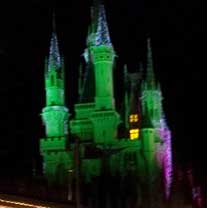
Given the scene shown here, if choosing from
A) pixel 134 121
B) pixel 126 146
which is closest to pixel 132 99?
pixel 134 121

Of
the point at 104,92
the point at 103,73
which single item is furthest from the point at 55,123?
the point at 103,73

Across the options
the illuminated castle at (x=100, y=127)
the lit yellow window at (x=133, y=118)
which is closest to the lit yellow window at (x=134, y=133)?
the illuminated castle at (x=100, y=127)

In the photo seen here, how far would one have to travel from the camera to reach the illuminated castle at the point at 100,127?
229ft

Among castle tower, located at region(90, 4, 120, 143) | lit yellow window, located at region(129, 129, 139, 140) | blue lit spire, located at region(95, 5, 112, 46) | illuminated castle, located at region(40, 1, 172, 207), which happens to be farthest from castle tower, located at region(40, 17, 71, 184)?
lit yellow window, located at region(129, 129, 139, 140)

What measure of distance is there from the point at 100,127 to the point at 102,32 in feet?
37.7

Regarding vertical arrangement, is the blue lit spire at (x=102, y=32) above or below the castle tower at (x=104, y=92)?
above

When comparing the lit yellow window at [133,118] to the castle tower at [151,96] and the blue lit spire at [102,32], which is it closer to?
the castle tower at [151,96]

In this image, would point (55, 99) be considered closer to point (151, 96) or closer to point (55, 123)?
point (55, 123)

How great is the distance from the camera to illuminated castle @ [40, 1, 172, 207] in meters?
69.7

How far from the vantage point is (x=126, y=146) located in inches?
2778

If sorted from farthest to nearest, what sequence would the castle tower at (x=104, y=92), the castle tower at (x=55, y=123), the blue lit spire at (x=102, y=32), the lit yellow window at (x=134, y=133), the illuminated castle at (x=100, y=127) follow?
1. the blue lit spire at (x=102, y=32)
2. the lit yellow window at (x=134, y=133)
3. the castle tower at (x=104, y=92)
4. the castle tower at (x=55, y=123)
5. the illuminated castle at (x=100, y=127)

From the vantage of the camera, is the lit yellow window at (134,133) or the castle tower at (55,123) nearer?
the castle tower at (55,123)

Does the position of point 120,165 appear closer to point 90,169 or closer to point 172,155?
point 90,169

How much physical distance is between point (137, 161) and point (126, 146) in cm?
201
